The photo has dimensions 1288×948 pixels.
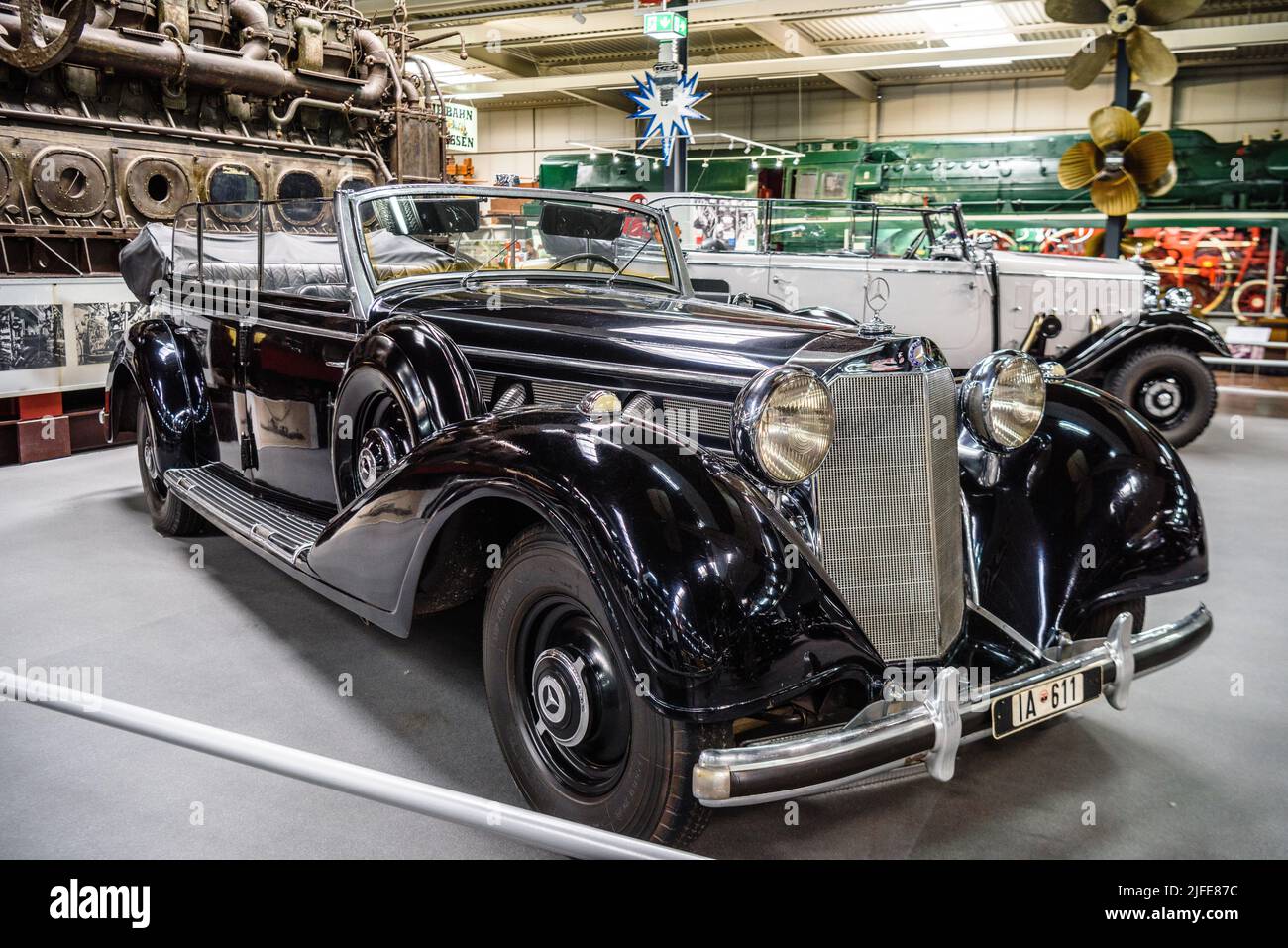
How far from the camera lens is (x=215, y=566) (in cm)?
405

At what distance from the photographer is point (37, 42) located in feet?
21.6

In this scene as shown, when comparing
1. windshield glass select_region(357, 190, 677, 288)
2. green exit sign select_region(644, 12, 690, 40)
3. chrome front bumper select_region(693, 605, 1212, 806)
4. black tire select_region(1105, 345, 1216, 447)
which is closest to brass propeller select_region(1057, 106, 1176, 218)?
black tire select_region(1105, 345, 1216, 447)

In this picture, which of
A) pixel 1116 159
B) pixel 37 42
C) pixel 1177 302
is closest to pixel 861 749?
pixel 1177 302

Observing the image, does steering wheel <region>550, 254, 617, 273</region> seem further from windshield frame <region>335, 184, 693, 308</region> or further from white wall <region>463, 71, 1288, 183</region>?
white wall <region>463, 71, 1288, 183</region>

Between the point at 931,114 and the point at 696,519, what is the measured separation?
1812cm

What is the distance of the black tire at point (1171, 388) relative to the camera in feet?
22.7

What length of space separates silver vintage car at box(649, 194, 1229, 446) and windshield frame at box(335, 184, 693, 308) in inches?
140

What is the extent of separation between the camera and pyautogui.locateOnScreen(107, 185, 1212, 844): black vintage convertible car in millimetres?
1697

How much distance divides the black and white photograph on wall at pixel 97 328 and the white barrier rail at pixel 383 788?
16.6 ft

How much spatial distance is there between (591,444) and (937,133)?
17.8 meters

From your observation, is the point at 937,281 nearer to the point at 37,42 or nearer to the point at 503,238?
the point at 503,238

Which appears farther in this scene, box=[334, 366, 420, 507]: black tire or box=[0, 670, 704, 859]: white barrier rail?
box=[334, 366, 420, 507]: black tire
